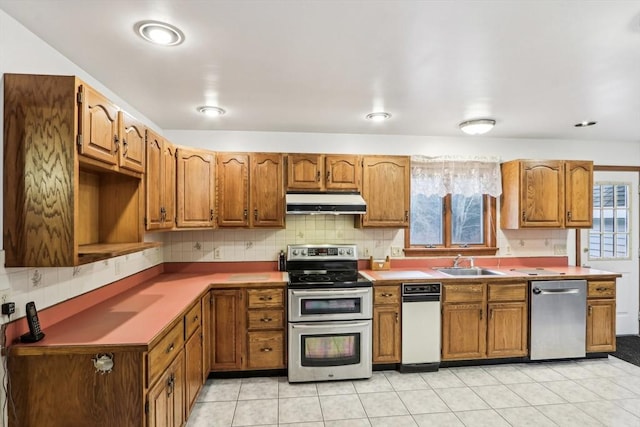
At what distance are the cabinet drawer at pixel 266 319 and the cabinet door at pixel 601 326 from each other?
3.22 metres

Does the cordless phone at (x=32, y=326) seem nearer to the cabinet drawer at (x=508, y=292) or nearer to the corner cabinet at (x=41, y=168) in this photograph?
the corner cabinet at (x=41, y=168)

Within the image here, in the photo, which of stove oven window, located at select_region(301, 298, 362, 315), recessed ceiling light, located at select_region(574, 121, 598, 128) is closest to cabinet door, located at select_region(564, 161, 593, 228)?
recessed ceiling light, located at select_region(574, 121, 598, 128)

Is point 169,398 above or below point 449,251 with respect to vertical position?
below

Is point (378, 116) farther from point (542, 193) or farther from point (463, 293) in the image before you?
point (542, 193)

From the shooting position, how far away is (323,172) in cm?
352

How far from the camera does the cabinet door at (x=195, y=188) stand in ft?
10.2

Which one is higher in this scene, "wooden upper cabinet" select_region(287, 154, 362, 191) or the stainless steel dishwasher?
"wooden upper cabinet" select_region(287, 154, 362, 191)

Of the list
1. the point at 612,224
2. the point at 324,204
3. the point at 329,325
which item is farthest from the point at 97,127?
the point at 612,224

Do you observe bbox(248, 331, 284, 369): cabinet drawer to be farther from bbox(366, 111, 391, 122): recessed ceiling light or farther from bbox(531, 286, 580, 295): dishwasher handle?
bbox(531, 286, 580, 295): dishwasher handle

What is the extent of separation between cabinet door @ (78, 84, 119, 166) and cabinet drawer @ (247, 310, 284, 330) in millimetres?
1824

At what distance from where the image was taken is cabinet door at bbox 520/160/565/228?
369 cm

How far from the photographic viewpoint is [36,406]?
1.58 m

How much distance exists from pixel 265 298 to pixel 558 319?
3.01 m

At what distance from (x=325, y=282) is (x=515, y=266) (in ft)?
8.13
